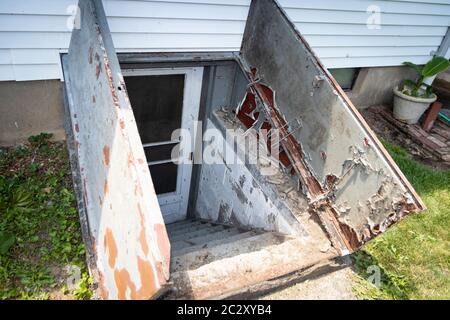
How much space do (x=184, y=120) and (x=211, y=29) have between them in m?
1.23

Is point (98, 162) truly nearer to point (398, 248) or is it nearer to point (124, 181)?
point (124, 181)

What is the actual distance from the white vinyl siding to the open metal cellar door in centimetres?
28

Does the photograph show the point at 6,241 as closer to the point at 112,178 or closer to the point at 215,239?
the point at 112,178

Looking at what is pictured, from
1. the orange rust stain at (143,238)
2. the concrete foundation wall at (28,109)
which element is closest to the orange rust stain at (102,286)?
the orange rust stain at (143,238)

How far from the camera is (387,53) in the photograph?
5.34 metres

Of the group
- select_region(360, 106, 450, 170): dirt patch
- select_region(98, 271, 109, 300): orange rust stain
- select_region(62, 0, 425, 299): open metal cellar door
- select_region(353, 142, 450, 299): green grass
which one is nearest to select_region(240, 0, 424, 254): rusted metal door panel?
select_region(62, 0, 425, 299): open metal cellar door

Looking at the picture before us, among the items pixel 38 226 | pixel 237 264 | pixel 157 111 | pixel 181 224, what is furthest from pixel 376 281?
pixel 181 224

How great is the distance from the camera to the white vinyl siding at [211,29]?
2926mm

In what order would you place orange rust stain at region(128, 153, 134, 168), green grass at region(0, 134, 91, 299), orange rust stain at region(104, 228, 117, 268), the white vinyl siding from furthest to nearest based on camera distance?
1. the white vinyl siding
2. green grass at region(0, 134, 91, 299)
3. orange rust stain at region(104, 228, 117, 268)
4. orange rust stain at region(128, 153, 134, 168)

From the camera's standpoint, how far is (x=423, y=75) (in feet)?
17.6

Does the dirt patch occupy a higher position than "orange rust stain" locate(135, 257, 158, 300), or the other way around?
the dirt patch

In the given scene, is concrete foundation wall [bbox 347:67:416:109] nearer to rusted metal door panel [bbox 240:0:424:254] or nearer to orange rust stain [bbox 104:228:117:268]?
rusted metal door panel [bbox 240:0:424:254]

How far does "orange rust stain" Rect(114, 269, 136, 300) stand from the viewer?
173 centimetres

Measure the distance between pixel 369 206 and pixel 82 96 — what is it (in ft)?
7.78
